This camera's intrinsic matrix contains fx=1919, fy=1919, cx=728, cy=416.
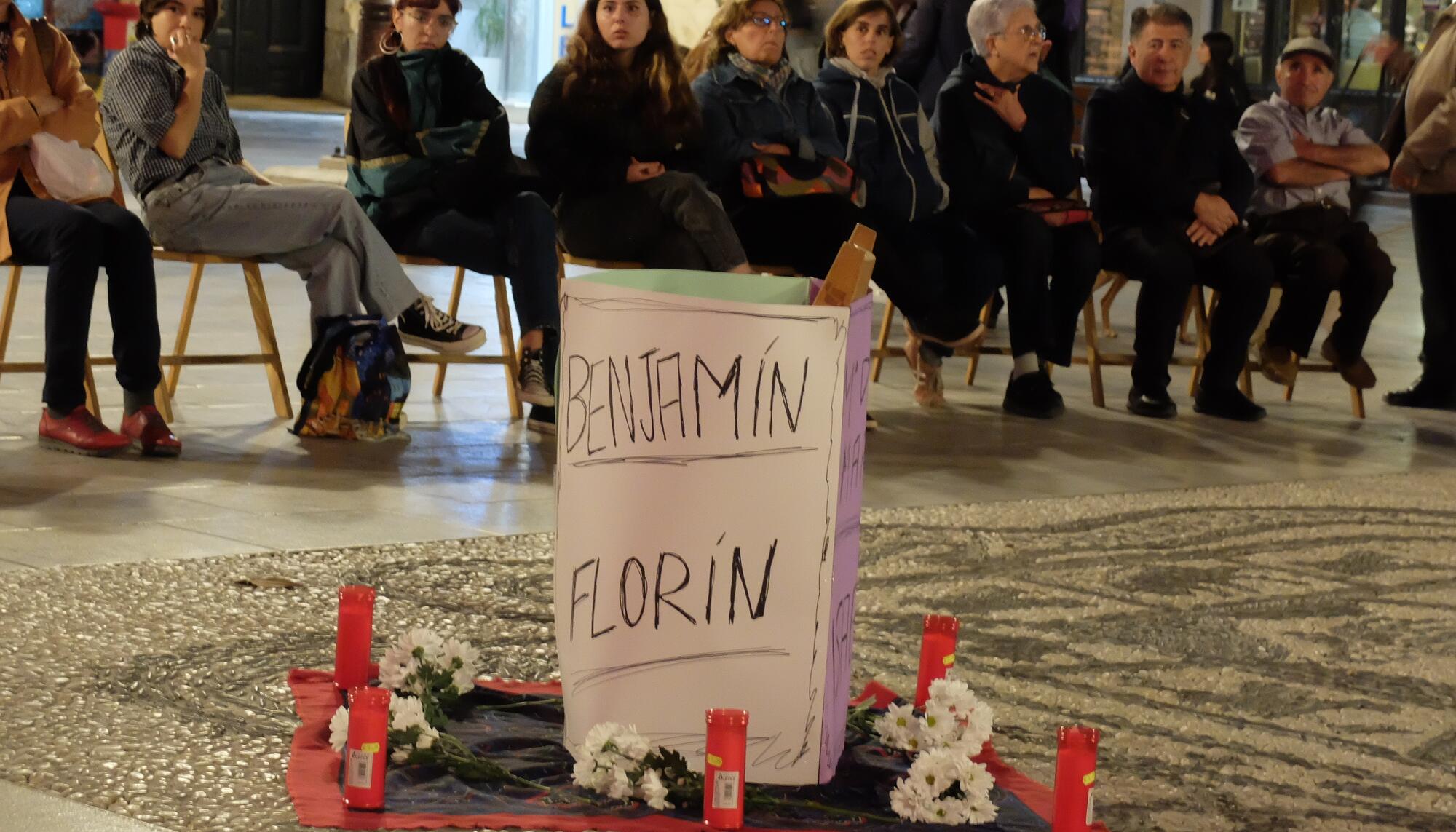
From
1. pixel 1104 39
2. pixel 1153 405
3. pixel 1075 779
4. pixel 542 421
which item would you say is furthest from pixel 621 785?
pixel 1104 39

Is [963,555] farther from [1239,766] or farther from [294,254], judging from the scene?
[294,254]

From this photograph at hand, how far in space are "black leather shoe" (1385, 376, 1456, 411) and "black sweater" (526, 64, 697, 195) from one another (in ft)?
10.3

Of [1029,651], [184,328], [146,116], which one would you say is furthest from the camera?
[184,328]

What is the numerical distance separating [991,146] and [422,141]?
1.96 meters

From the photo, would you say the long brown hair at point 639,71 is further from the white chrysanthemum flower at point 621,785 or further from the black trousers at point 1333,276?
the white chrysanthemum flower at point 621,785

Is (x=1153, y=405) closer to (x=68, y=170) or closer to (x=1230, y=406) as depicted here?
(x=1230, y=406)

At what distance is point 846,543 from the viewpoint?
8.70 ft

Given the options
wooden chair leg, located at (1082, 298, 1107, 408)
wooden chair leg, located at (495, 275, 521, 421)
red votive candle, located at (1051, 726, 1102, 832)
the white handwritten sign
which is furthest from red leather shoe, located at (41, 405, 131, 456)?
wooden chair leg, located at (1082, 298, 1107, 408)

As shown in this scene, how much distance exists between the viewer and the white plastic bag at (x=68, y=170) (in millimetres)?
4770

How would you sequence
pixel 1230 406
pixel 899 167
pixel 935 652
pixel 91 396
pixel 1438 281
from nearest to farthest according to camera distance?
pixel 935 652 → pixel 91 396 → pixel 899 167 → pixel 1230 406 → pixel 1438 281

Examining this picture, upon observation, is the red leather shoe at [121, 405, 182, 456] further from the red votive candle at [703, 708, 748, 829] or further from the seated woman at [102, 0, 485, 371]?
the red votive candle at [703, 708, 748, 829]

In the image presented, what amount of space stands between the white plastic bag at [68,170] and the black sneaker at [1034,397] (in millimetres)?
2992

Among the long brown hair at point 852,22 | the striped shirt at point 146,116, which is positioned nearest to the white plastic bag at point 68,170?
the striped shirt at point 146,116

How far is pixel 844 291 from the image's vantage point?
2.58 m
